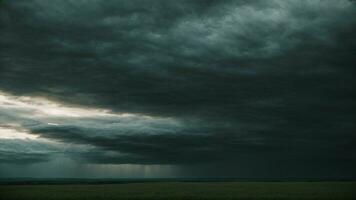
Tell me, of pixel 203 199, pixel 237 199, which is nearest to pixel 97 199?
pixel 203 199

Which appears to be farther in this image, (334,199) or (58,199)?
(58,199)

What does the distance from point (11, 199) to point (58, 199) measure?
5.14m

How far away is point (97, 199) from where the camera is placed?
140 feet

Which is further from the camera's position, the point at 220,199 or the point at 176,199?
the point at 220,199

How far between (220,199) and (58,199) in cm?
1841

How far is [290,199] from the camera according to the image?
43.5 meters

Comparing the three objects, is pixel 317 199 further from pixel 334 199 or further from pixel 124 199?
pixel 124 199

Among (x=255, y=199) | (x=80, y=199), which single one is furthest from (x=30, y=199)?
(x=255, y=199)

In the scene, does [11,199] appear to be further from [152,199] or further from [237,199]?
[237,199]

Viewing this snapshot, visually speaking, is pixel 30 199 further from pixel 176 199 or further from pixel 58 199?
pixel 176 199

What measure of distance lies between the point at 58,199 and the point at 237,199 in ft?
66.5

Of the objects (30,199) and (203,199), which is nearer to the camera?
(203,199)

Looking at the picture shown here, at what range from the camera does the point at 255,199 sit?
141 feet

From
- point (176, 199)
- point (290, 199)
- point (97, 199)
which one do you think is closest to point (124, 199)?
point (97, 199)
